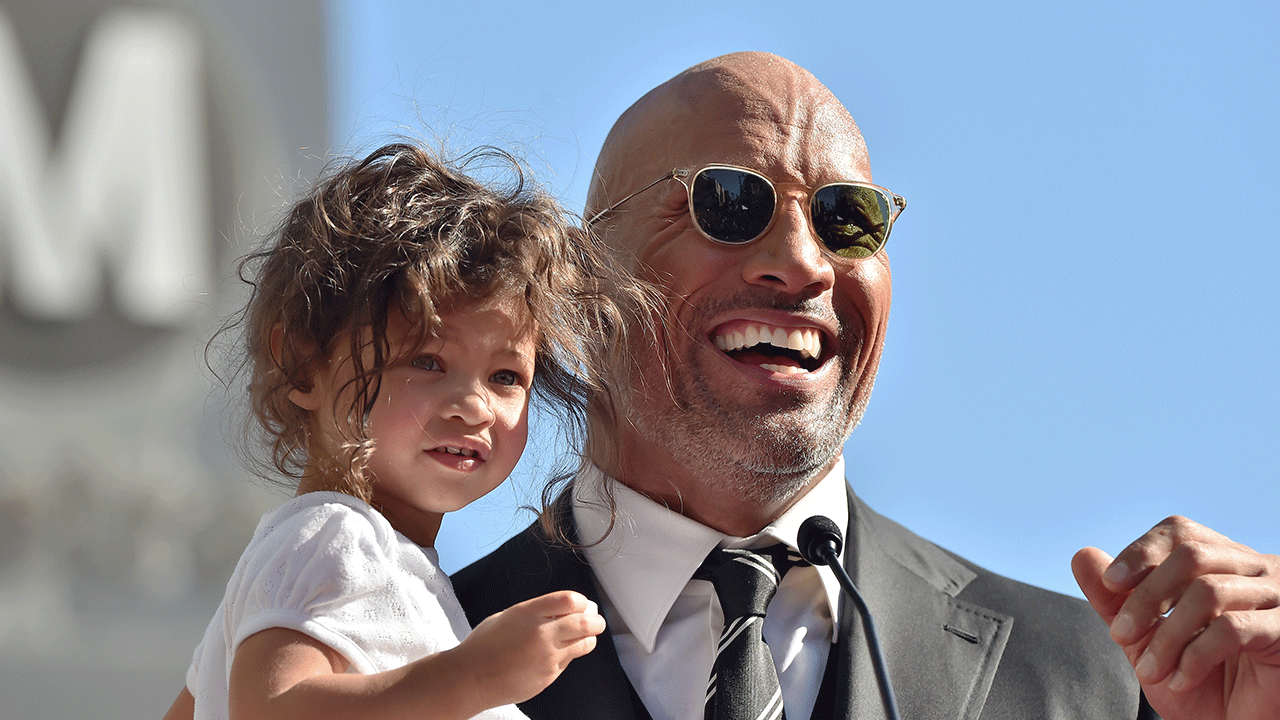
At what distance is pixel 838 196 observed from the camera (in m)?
2.67

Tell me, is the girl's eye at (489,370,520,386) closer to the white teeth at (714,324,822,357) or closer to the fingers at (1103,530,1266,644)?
the white teeth at (714,324,822,357)

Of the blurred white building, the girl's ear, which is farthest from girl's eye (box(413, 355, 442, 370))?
the blurred white building

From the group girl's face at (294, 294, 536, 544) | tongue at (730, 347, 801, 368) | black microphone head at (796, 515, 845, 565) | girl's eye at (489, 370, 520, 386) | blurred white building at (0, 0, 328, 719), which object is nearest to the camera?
girl's face at (294, 294, 536, 544)

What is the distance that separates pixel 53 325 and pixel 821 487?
9.88m

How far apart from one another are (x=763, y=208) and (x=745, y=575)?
31.6 inches

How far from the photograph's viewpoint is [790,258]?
2.57m

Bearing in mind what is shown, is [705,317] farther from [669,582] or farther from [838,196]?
[669,582]

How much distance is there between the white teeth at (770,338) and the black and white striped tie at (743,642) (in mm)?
458

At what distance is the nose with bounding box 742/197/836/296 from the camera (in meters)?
2.57

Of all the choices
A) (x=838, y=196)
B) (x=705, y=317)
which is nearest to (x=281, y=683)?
(x=705, y=317)

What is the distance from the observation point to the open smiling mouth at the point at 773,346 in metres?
2.62

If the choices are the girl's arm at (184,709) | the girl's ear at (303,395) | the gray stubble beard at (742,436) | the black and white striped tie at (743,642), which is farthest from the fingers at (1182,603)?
the girl's arm at (184,709)

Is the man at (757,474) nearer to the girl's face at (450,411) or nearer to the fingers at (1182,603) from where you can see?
the fingers at (1182,603)

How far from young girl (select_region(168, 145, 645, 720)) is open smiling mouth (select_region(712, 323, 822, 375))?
672 mm
